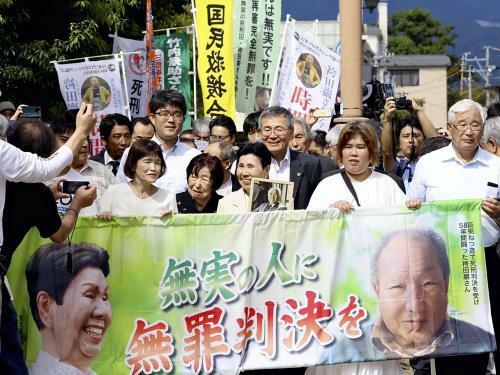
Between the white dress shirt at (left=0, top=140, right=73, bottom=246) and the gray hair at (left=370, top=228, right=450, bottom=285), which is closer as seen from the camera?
the white dress shirt at (left=0, top=140, right=73, bottom=246)

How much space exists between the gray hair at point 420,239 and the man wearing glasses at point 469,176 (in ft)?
1.02

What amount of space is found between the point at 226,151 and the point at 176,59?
30.5ft

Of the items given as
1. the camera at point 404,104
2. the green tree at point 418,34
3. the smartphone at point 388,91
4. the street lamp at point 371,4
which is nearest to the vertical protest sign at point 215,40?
the street lamp at point 371,4

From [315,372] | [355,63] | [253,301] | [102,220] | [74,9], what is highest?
[74,9]

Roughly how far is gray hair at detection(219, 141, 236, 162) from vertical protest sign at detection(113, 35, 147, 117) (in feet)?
Result: 23.4

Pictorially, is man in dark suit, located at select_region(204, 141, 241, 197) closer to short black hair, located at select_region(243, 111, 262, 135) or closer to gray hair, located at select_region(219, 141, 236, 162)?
gray hair, located at select_region(219, 141, 236, 162)

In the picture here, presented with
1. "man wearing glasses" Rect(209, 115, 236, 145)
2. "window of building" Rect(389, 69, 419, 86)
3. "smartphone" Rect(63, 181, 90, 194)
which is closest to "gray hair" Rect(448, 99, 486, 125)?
"smartphone" Rect(63, 181, 90, 194)

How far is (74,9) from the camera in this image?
60.6 ft

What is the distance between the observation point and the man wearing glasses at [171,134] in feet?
26.4

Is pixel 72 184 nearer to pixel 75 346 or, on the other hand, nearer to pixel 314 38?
pixel 75 346

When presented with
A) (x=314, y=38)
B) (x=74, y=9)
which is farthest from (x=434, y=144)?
(x=74, y=9)

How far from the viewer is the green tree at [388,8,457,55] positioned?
3356 inches

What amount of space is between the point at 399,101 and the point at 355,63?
2.56 m

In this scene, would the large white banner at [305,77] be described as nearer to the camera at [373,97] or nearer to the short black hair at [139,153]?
the camera at [373,97]
